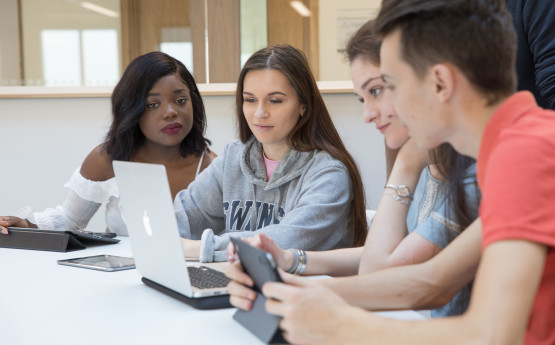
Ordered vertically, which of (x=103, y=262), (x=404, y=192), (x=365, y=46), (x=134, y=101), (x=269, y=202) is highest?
(x=365, y=46)

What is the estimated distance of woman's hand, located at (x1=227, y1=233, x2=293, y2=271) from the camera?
4.32 feet

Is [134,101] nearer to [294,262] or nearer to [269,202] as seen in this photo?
[269,202]

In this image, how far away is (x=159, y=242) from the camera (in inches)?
51.1

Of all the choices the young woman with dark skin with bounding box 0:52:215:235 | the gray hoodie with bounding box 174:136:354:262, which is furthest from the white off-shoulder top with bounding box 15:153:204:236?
the gray hoodie with bounding box 174:136:354:262

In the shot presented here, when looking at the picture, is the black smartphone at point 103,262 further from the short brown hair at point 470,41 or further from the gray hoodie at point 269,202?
the short brown hair at point 470,41

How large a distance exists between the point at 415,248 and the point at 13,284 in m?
0.92

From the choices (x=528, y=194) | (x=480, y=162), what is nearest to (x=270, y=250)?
(x=480, y=162)

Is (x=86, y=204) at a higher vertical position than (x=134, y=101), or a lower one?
lower

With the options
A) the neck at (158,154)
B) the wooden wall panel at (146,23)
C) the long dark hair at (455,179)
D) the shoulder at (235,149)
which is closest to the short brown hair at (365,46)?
the long dark hair at (455,179)

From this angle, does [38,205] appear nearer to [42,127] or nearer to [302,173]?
[42,127]

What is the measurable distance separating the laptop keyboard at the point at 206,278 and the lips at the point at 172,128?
1189mm

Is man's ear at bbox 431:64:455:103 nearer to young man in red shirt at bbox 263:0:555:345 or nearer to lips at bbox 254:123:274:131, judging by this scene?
young man in red shirt at bbox 263:0:555:345

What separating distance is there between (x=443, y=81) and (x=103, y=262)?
1156mm

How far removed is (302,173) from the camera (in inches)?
75.4
